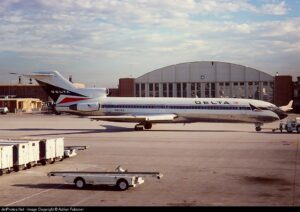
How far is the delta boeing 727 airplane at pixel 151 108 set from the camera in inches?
1802

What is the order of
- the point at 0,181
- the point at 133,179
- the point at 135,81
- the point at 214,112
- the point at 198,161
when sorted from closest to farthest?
the point at 133,179 < the point at 0,181 < the point at 198,161 < the point at 214,112 < the point at 135,81

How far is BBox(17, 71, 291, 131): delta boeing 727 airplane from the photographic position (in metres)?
45.8

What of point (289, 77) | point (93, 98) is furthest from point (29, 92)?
point (93, 98)

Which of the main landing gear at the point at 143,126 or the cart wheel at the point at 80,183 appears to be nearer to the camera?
the cart wheel at the point at 80,183

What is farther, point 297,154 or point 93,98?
point 93,98

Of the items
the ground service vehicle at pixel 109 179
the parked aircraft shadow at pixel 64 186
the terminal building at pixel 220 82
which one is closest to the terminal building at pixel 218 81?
the terminal building at pixel 220 82

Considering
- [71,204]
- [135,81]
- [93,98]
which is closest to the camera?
[71,204]

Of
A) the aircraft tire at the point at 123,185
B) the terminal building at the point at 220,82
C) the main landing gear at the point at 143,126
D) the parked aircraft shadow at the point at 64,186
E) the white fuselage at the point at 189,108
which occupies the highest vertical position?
the terminal building at the point at 220,82

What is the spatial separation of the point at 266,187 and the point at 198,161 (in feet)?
25.4

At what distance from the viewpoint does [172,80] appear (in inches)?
3430

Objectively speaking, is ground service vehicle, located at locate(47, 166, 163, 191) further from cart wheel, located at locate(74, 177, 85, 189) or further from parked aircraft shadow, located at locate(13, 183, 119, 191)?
parked aircraft shadow, located at locate(13, 183, 119, 191)

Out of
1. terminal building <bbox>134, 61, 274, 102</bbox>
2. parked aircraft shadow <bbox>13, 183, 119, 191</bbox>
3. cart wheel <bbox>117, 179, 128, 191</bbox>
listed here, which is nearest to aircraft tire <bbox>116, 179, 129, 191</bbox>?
cart wheel <bbox>117, 179, 128, 191</bbox>

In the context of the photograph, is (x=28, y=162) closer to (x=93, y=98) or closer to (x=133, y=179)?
(x=133, y=179)

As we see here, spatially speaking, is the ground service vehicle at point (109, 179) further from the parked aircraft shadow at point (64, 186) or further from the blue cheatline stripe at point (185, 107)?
the blue cheatline stripe at point (185, 107)
